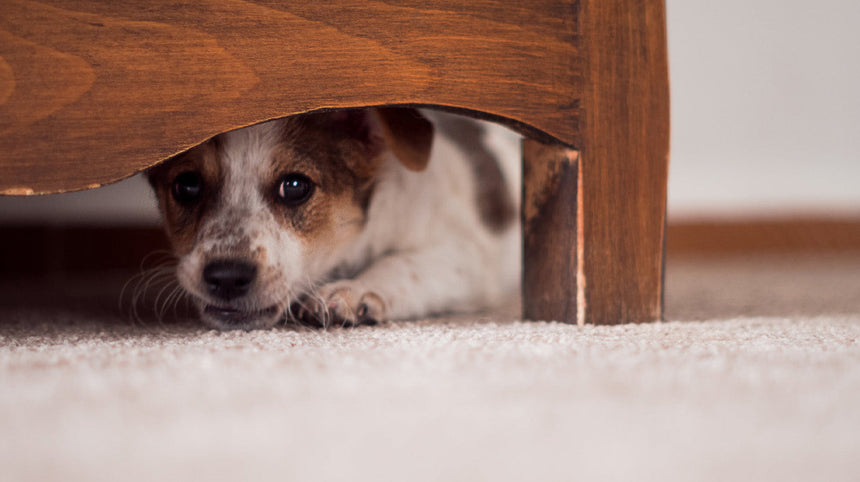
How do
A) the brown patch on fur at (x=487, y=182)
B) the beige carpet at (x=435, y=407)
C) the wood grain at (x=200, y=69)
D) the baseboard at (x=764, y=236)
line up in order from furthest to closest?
the baseboard at (x=764, y=236) < the brown patch on fur at (x=487, y=182) < the wood grain at (x=200, y=69) < the beige carpet at (x=435, y=407)

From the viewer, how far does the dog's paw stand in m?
1.05

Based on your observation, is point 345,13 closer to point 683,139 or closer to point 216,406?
point 216,406

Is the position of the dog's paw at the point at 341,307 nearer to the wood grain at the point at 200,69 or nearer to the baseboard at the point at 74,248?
the wood grain at the point at 200,69

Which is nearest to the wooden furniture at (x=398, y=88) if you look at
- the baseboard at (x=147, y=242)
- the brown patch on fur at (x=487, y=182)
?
the brown patch on fur at (x=487, y=182)

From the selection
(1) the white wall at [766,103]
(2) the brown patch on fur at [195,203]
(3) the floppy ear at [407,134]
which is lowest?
(2) the brown patch on fur at [195,203]

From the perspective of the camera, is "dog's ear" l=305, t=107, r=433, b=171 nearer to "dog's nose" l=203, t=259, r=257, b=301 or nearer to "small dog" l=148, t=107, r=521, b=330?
"small dog" l=148, t=107, r=521, b=330

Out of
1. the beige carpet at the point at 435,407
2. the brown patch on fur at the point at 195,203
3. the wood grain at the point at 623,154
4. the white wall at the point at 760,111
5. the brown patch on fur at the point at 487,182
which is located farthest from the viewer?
the white wall at the point at 760,111

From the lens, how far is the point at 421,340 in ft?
2.68

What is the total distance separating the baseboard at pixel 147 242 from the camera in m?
2.41

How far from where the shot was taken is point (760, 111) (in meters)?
2.69

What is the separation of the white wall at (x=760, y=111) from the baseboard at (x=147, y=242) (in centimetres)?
7

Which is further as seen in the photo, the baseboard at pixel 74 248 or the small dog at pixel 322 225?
the baseboard at pixel 74 248

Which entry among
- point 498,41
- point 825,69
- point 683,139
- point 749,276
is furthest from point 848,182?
point 498,41

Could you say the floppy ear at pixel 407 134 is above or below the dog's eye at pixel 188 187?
above
